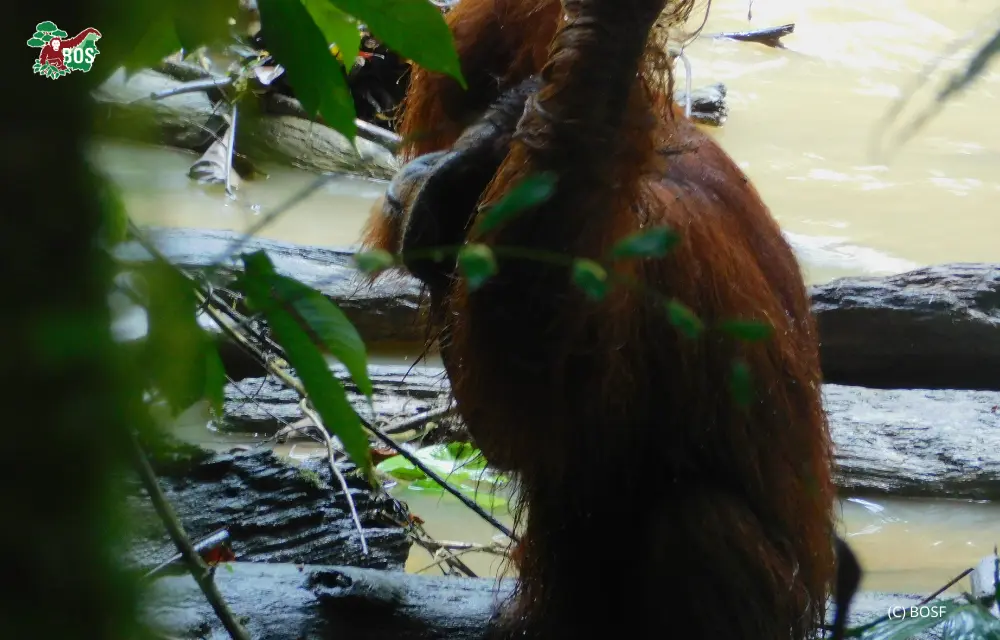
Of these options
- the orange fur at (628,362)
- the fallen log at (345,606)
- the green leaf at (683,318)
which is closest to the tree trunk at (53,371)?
the green leaf at (683,318)

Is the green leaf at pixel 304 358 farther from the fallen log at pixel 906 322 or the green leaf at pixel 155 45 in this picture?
the fallen log at pixel 906 322

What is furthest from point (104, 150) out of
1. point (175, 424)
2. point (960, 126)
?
point (960, 126)

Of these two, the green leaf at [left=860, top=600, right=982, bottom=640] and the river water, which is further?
the river water

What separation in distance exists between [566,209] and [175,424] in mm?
747

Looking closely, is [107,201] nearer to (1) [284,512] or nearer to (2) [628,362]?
(2) [628,362]

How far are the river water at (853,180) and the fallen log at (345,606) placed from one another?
1.33 ft

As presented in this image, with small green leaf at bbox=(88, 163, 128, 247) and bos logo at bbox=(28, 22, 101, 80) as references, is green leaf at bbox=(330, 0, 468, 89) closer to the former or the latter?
small green leaf at bbox=(88, 163, 128, 247)

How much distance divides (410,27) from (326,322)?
1.17 feet

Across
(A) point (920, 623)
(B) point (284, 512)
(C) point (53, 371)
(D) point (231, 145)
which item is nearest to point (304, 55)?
(D) point (231, 145)

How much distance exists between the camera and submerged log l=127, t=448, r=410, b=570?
288 centimetres

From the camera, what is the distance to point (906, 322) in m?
4.25

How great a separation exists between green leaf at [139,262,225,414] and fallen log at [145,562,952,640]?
131cm

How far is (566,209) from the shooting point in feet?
4.86

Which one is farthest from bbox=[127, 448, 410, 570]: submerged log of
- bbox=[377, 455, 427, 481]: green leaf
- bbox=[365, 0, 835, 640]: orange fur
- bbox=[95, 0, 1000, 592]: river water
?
bbox=[365, 0, 835, 640]: orange fur
